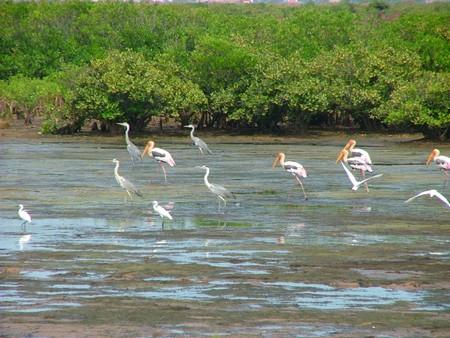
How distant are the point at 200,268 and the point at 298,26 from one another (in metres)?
48.2

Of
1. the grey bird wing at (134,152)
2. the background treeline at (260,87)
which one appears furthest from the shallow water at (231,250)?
the background treeline at (260,87)

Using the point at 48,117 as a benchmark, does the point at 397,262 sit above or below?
above

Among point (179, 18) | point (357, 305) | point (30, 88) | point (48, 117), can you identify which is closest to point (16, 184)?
point (357, 305)

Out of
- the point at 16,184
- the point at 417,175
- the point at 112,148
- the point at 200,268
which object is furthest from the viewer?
the point at 112,148

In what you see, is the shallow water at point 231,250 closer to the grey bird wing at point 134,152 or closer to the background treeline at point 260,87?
the grey bird wing at point 134,152

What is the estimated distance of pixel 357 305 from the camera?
1189 centimetres

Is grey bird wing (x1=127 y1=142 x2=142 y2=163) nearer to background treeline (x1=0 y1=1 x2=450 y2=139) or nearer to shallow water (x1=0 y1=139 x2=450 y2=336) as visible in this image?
shallow water (x1=0 y1=139 x2=450 y2=336)

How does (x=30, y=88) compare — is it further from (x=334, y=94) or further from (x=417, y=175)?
Result: (x=417, y=175)

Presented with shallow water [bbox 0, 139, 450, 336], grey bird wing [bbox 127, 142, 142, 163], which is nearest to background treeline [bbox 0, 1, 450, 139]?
grey bird wing [bbox 127, 142, 142, 163]

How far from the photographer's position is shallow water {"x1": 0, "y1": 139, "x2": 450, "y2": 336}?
11734 mm

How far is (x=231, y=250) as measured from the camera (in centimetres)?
1594

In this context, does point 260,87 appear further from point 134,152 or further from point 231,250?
point 231,250

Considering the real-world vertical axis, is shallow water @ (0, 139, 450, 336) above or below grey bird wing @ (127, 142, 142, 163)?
above

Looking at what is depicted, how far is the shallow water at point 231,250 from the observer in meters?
11.7
